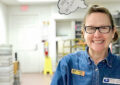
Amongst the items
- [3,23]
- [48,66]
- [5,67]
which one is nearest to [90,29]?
[5,67]

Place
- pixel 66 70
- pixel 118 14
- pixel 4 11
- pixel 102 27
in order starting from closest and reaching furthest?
pixel 102 27 < pixel 66 70 < pixel 118 14 < pixel 4 11

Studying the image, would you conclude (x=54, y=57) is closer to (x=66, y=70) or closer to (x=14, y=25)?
(x=14, y=25)

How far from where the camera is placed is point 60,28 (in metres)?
7.03

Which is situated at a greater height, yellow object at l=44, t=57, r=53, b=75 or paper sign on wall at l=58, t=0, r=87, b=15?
paper sign on wall at l=58, t=0, r=87, b=15

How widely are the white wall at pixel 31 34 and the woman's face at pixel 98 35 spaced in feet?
19.3

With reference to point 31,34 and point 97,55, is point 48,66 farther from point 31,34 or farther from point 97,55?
point 97,55

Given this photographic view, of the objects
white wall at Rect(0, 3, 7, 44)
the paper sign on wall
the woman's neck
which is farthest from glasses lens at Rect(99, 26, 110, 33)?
white wall at Rect(0, 3, 7, 44)

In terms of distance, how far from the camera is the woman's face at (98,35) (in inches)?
35.5

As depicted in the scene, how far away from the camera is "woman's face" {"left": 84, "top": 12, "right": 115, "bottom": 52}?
901 millimetres

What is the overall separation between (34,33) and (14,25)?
88 centimetres

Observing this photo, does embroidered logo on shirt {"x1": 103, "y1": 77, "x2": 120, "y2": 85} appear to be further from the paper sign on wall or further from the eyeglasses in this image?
the paper sign on wall

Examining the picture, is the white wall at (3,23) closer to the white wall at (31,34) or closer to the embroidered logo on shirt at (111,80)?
the white wall at (31,34)

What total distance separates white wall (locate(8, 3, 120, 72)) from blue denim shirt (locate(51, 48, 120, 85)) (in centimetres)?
577

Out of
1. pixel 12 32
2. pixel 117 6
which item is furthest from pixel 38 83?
pixel 117 6
